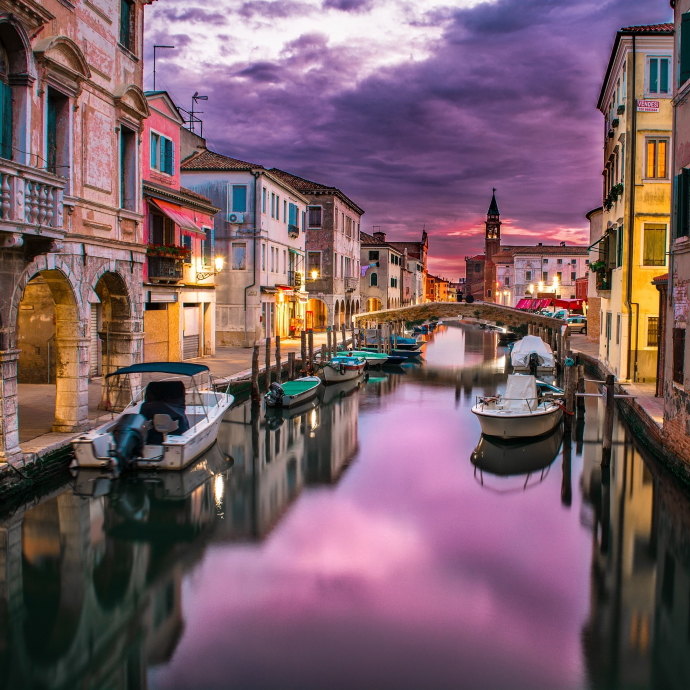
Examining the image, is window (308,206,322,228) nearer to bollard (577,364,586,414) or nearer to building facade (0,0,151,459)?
bollard (577,364,586,414)

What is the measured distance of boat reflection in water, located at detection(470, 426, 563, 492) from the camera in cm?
1511

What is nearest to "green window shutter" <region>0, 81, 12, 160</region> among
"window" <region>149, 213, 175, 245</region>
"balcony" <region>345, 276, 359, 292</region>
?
"window" <region>149, 213, 175, 245</region>

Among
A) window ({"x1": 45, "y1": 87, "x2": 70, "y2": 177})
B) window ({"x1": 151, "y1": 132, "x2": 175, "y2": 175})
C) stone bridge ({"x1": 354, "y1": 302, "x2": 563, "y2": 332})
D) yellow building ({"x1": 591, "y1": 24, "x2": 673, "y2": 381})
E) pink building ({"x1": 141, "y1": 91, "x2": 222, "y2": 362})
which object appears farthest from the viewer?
stone bridge ({"x1": 354, "y1": 302, "x2": 563, "y2": 332})

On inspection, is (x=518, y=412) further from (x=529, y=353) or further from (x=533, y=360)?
(x=529, y=353)

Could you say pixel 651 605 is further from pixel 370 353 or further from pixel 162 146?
pixel 370 353

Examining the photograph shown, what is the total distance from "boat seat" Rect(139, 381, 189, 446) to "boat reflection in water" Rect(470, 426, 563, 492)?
22.4ft

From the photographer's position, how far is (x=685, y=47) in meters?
13.7

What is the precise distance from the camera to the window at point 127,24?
1670 centimetres

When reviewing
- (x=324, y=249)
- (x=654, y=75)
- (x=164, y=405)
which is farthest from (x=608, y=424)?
(x=324, y=249)

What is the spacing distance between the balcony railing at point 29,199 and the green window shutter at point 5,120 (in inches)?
37.7

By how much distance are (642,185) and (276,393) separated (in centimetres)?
1436

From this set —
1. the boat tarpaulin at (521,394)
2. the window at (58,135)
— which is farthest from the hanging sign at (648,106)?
the window at (58,135)

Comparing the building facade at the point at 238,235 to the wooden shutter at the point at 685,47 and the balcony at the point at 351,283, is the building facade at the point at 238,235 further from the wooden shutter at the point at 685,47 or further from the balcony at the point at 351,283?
the wooden shutter at the point at 685,47

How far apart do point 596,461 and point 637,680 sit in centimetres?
1023
